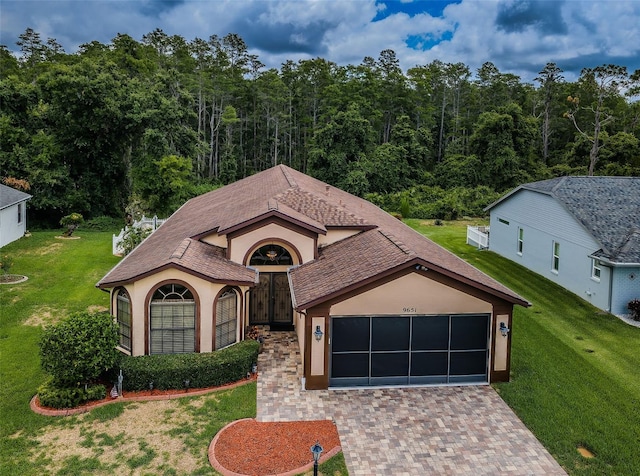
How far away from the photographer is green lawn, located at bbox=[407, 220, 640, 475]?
417 inches

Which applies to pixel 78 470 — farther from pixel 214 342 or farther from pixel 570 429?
pixel 570 429

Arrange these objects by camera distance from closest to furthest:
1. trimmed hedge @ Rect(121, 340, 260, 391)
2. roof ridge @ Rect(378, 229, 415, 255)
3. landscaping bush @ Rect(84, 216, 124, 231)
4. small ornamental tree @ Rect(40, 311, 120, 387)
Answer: small ornamental tree @ Rect(40, 311, 120, 387)
trimmed hedge @ Rect(121, 340, 260, 391)
roof ridge @ Rect(378, 229, 415, 255)
landscaping bush @ Rect(84, 216, 124, 231)

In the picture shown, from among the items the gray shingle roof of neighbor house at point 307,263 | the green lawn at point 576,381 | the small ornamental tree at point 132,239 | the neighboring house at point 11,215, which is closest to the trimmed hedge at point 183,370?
the gray shingle roof of neighbor house at point 307,263

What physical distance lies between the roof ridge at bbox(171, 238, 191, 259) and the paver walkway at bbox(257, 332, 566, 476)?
3991 millimetres

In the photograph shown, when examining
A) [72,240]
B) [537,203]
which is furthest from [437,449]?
[72,240]

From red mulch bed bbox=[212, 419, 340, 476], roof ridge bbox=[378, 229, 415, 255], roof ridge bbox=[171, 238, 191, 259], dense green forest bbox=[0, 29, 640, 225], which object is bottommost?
red mulch bed bbox=[212, 419, 340, 476]

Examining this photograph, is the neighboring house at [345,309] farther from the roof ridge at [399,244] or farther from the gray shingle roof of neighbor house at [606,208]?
the gray shingle roof of neighbor house at [606,208]

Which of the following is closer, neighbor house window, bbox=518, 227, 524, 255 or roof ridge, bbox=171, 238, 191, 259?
roof ridge, bbox=171, 238, 191, 259

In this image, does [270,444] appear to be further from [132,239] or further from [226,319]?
[132,239]

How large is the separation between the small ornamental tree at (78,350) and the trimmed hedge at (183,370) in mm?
618

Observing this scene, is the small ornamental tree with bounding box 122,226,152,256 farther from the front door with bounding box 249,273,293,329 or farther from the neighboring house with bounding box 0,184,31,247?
the front door with bounding box 249,273,293,329

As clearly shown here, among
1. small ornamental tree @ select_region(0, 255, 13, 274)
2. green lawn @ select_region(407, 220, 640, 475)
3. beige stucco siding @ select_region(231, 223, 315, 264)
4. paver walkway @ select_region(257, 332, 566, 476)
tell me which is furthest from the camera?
small ornamental tree @ select_region(0, 255, 13, 274)

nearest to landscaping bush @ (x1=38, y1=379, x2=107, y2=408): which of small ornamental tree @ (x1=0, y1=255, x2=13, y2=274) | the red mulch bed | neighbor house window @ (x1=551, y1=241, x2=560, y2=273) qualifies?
the red mulch bed

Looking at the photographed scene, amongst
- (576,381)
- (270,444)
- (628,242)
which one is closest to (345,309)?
(270,444)
